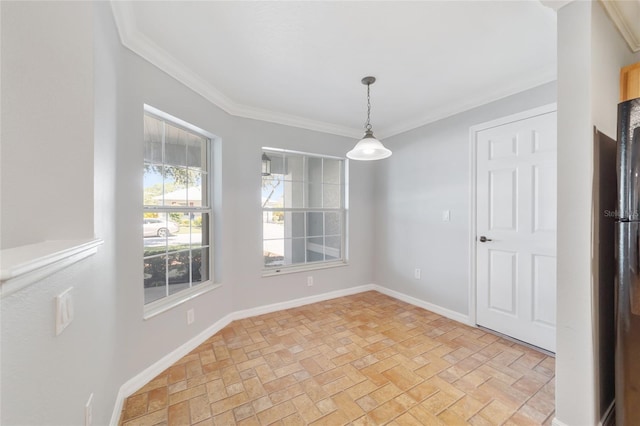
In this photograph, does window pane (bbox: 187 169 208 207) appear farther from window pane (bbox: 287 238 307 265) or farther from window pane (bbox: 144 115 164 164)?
window pane (bbox: 287 238 307 265)

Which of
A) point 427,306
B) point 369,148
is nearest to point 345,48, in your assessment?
point 369,148

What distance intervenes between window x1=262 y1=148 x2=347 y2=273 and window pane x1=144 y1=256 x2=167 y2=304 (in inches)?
48.3

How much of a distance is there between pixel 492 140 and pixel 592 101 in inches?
55.0

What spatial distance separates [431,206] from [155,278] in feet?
10.2

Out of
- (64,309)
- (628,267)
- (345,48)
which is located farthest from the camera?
(345,48)

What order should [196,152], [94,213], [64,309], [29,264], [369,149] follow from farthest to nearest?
[196,152], [369,149], [94,213], [64,309], [29,264]

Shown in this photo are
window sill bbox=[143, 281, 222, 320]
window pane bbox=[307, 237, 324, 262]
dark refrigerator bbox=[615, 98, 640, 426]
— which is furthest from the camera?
window pane bbox=[307, 237, 324, 262]

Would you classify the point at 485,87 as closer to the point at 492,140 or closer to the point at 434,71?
the point at 492,140

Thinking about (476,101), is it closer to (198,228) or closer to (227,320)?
(198,228)

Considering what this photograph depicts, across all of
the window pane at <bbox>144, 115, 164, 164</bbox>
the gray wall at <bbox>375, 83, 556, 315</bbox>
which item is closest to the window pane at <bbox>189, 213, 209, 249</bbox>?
the window pane at <bbox>144, 115, 164, 164</bbox>

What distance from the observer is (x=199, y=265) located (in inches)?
103

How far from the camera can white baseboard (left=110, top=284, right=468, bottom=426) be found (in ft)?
5.72

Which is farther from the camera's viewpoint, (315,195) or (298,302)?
(315,195)

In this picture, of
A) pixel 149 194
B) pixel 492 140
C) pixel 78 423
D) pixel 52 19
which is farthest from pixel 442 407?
pixel 52 19
